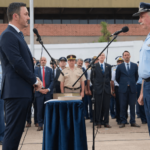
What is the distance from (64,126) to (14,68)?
1.02 m

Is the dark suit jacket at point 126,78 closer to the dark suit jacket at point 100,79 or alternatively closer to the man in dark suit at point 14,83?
the dark suit jacket at point 100,79

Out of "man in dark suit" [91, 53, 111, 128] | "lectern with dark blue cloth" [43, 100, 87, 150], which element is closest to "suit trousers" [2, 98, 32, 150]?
"lectern with dark blue cloth" [43, 100, 87, 150]

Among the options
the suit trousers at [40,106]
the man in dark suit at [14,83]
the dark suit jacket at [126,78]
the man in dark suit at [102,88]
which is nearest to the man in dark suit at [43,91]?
the suit trousers at [40,106]

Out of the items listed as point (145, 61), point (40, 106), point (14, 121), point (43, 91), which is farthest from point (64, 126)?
point (40, 106)

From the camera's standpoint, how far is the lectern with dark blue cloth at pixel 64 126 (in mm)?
3053

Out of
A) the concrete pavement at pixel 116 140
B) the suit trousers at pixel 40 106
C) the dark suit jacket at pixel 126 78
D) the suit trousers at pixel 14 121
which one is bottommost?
the concrete pavement at pixel 116 140

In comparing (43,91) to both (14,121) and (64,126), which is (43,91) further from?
(14,121)

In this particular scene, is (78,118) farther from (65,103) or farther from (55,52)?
(55,52)

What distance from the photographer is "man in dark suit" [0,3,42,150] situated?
265 centimetres

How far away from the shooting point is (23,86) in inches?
108

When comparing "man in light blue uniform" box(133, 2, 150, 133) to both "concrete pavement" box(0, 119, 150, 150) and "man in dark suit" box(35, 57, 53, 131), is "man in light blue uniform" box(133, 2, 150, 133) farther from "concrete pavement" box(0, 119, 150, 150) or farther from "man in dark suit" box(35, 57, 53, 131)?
"man in dark suit" box(35, 57, 53, 131)

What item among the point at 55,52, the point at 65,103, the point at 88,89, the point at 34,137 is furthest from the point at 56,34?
the point at 65,103

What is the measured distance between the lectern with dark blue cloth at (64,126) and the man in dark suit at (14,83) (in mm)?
469

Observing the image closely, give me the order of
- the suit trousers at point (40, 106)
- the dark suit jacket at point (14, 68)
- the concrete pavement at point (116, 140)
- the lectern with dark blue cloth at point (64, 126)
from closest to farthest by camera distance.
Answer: the dark suit jacket at point (14, 68) → the lectern with dark blue cloth at point (64, 126) → the concrete pavement at point (116, 140) → the suit trousers at point (40, 106)
